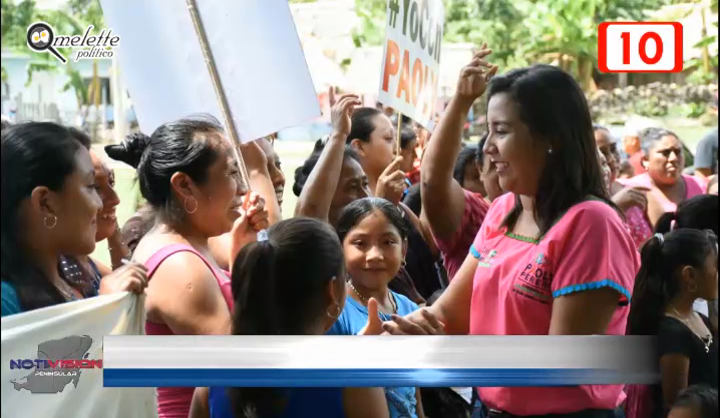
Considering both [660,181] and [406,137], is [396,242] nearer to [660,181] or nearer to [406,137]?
[406,137]

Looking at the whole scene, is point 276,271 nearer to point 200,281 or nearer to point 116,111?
point 200,281

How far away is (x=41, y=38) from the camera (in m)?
2.84

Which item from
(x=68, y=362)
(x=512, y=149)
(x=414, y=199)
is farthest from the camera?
(x=414, y=199)

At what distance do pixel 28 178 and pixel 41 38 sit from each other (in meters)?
0.36

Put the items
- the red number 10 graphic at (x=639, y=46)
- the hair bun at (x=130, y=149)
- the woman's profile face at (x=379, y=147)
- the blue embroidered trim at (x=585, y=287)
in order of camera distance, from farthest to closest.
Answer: the woman's profile face at (x=379, y=147) < the hair bun at (x=130, y=149) < the red number 10 graphic at (x=639, y=46) < the blue embroidered trim at (x=585, y=287)

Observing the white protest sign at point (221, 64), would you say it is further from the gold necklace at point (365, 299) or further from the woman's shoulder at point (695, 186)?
the woman's shoulder at point (695, 186)

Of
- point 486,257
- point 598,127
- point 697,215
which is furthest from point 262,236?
point 697,215

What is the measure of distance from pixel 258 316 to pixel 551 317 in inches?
28.8

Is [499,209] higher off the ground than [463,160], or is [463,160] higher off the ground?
[463,160]

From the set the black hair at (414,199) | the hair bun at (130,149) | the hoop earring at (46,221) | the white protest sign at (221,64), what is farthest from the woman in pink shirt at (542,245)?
the hoop earring at (46,221)

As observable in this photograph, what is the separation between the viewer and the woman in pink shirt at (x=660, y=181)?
9.31 ft

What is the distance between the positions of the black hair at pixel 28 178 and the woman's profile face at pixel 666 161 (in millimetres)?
1482

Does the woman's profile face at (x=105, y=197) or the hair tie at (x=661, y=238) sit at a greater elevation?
the woman's profile face at (x=105, y=197)

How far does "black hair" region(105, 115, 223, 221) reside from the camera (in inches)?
114
